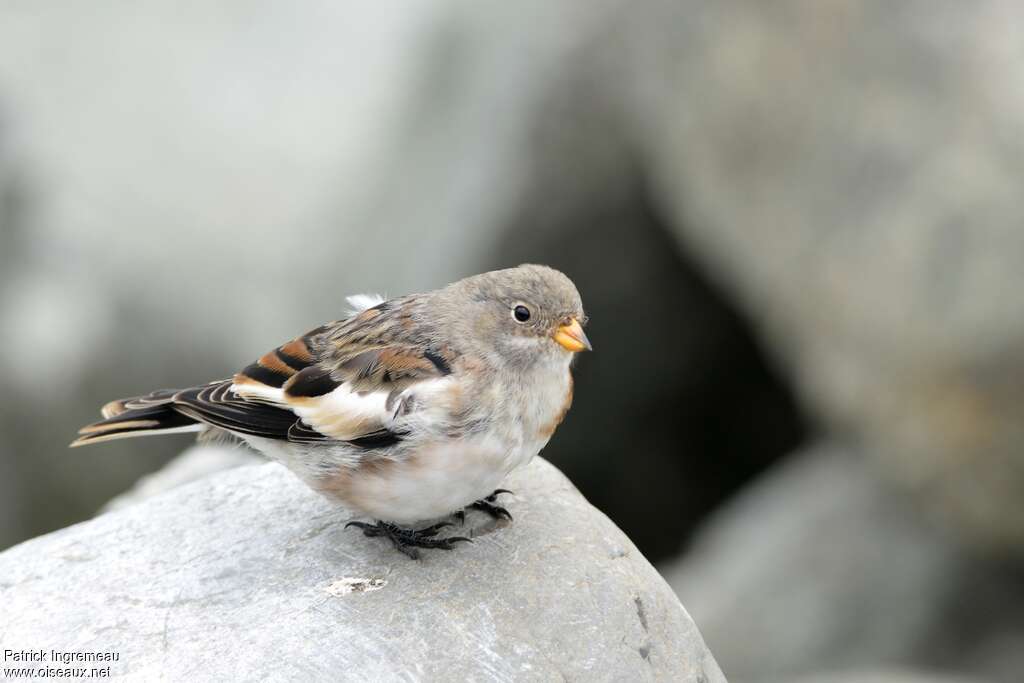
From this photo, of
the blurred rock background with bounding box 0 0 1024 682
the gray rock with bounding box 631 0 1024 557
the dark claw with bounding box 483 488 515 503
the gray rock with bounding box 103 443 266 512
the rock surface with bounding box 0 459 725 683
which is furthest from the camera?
the blurred rock background with bounding box 0 0 1024 682

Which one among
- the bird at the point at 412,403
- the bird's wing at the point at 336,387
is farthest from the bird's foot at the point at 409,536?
the bird's wing at the point at 336,387

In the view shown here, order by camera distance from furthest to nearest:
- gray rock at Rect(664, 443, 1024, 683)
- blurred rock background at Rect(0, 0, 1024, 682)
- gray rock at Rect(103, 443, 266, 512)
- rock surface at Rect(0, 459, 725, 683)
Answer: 1. gray rock at Rect(664, 443, 1024, 683)
2. blurred rock background at Rect(0, 0, 1024, 682)
3. gray rock at Rect(103, 443, 266, 512)
4. rock surface at Rect(0, 459, 725, 683)

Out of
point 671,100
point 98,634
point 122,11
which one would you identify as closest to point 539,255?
point 671,100

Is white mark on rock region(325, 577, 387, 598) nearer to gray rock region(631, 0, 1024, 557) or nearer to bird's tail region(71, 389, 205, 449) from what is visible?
bird's tail region(71, 389, 205, 449)

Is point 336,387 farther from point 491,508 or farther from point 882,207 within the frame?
point 882,207

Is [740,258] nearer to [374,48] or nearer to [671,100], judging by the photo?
[671,100]

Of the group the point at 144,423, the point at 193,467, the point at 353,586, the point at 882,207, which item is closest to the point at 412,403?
the point at 353,586

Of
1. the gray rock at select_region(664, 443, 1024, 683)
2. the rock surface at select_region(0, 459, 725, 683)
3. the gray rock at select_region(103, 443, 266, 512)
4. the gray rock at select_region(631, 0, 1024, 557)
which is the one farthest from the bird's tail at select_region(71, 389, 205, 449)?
the gray rock at select_region(664, 443, 1024, 683)
